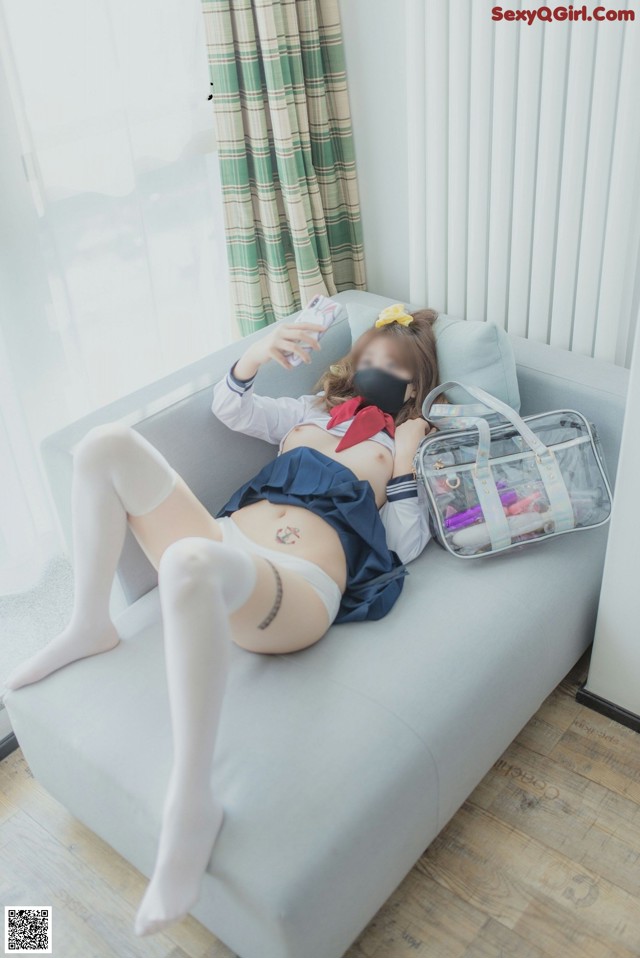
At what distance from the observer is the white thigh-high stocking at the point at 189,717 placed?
1.26 m

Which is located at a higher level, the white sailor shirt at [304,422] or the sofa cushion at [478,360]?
the sofa cushion at [478,360]

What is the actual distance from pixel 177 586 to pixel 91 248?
1.17m

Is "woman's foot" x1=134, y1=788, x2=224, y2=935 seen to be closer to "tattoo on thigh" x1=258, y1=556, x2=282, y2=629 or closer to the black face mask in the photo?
"tattoo on thigh" x1=258, y1=556, x2=282, y2=629

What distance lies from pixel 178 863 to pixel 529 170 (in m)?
1.59

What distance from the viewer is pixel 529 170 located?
77.0 inches

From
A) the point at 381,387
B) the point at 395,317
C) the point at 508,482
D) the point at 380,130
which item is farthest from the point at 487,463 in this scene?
the point at 380,130

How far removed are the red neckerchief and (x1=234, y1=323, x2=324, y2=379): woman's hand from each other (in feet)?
0.53

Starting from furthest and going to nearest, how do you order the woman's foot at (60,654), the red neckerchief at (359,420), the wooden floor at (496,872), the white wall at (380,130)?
the white wall at (380,130)
the red neckerchief at (359,420)
the woman's foot at (60,654)
the wooden floor at (496,872)

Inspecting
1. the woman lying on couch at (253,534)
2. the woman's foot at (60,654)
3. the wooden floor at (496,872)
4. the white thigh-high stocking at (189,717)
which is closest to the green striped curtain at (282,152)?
the woman lying on couch at (253,534)

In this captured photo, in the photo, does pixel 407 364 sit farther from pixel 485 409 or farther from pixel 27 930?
pixel 27 930

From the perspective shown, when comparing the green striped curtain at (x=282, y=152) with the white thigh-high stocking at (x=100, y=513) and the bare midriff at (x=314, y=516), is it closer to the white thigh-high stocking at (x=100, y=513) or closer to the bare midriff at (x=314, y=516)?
the bare midriff at (x=314, y=516)

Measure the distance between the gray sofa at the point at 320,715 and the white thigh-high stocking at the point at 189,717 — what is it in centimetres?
5

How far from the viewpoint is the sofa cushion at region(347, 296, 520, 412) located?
1.89 m

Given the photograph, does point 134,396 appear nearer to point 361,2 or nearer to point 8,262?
point 8,262
